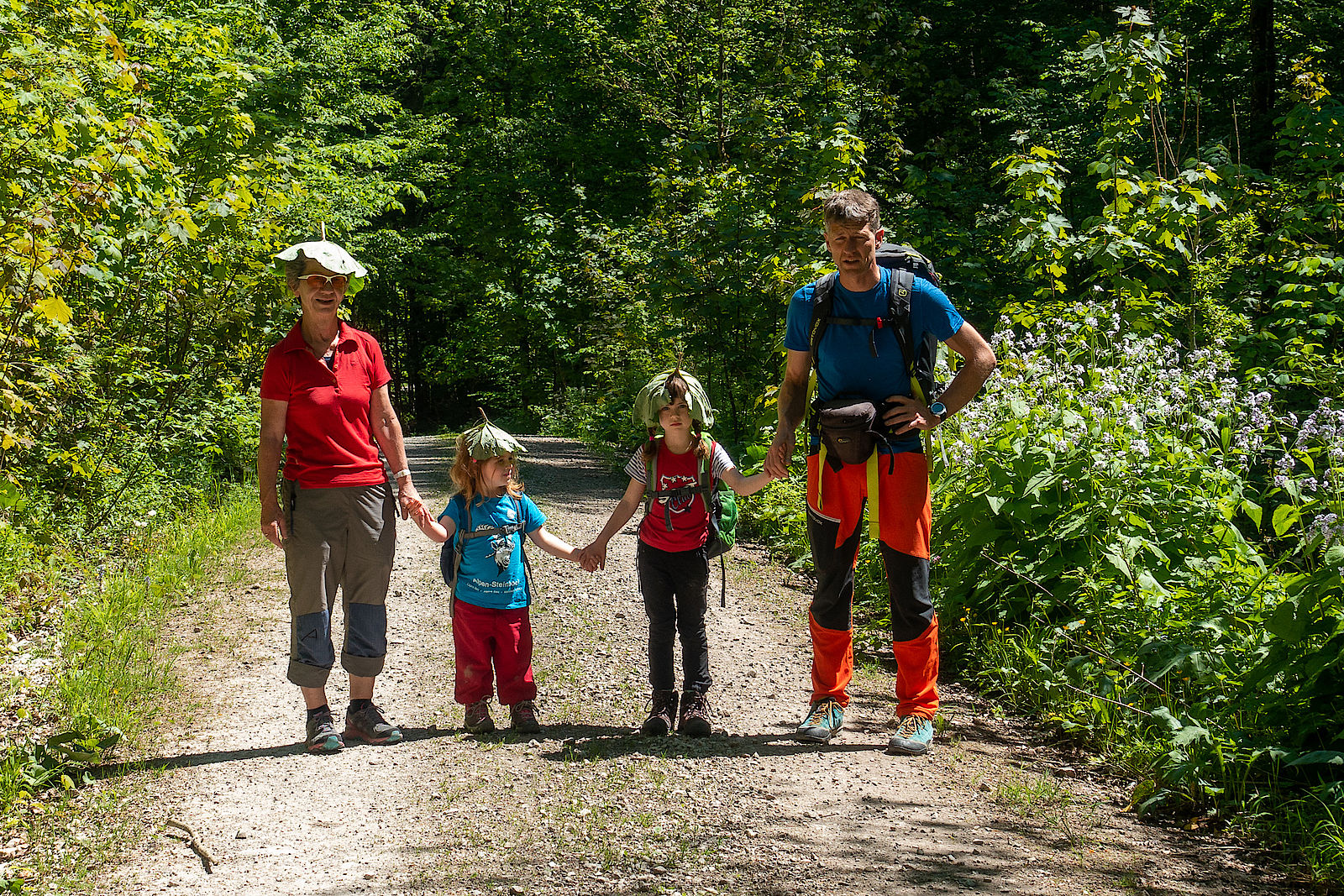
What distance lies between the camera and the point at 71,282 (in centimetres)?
719

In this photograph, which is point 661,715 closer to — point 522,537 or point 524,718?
point 524,718

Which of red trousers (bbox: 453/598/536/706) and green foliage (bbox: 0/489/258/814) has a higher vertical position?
red trousers (bbox: 453/598/536/706)

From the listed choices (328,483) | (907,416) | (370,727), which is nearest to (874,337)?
(907,416)

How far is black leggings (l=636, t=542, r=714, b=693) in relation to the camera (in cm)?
484

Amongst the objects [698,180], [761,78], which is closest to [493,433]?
[698,180]

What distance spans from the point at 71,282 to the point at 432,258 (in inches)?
774

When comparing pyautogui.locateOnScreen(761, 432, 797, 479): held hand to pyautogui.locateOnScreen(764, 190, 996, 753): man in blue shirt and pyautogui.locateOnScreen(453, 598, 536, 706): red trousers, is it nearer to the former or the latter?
pyautogui.locateOnScreen(764, 190, 996, 753): man in blue shirt

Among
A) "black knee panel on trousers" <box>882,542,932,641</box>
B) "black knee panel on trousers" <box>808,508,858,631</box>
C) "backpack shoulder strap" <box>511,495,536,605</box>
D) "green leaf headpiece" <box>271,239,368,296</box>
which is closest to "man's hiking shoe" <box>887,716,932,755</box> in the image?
"black knee panel on trousers" <box>882,542,932,641</box>

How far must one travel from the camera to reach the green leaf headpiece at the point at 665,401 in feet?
15.5

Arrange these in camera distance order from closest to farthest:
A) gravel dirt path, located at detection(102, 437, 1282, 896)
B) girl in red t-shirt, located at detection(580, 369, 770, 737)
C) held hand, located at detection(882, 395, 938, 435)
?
gravel dirt path, located at detection(102, 437, 1282, 896) → held hand, located at detection(882, 395, 938, 435) → girl in red t-shirt, located at detection(580, 369, 770, 737)

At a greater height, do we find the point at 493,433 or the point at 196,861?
the point at 493,433

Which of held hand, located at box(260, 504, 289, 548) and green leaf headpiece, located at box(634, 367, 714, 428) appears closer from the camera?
held hand, located at box(260, 504, 289, 548)

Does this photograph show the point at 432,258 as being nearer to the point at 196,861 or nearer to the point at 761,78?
the point at 761,78

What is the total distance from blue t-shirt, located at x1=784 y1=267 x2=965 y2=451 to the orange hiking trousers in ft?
0.65
